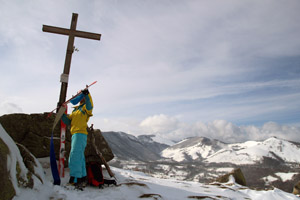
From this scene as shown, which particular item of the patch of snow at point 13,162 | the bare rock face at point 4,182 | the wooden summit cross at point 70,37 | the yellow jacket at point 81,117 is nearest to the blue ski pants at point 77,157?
the yellow jacket at point 81,117

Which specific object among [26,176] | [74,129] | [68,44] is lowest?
[26,176]

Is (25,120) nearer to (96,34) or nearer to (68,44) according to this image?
(68,44)

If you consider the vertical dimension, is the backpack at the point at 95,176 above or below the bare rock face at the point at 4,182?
below

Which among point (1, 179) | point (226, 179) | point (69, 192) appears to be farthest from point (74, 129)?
point (226, 179)

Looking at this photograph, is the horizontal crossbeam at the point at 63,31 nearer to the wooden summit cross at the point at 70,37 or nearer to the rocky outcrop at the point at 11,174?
the wooden summit cross at the point at 70,37

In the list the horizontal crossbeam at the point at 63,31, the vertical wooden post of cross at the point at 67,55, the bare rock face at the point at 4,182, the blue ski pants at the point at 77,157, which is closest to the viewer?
the bare rock face at the point at 4,182

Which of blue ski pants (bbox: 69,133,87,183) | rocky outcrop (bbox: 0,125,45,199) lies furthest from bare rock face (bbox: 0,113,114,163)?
rocky outcrop (bbox: 0,125,45,199)

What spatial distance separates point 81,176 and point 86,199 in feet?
5.06

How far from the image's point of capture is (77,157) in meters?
8.38

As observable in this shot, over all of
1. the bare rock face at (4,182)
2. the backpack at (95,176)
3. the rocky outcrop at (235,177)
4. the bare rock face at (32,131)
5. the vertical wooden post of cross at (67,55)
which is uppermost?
the vertical wooden post of cross at (67,55)

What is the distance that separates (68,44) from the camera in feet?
32.9

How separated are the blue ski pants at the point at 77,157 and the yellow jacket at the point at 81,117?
0.26 meters

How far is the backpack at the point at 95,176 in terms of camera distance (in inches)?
342

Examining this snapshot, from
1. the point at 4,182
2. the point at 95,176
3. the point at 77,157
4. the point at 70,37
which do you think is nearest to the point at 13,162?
the point at 4,182
